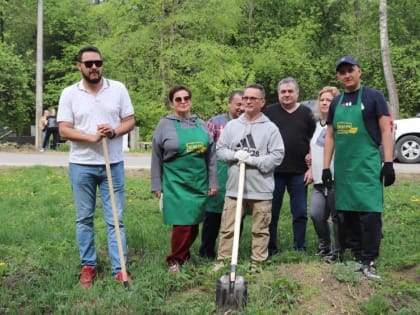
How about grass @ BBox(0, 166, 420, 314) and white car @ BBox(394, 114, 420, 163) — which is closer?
grass @ BBox(0, 166, 420, 314)

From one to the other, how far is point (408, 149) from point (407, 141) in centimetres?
21

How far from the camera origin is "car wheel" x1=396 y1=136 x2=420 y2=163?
14.8 metres

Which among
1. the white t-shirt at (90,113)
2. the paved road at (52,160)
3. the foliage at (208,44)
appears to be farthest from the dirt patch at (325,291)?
the foliage at (208,44)

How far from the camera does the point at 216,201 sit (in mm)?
5816

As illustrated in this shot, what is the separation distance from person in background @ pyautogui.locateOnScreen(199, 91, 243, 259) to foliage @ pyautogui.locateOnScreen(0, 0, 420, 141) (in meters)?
15.1

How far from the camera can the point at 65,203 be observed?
9336mm

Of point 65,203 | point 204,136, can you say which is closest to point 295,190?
point 204,136

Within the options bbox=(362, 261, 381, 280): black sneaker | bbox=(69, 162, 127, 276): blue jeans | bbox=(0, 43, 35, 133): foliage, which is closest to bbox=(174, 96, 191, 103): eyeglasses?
bbox=(69, 162, 127, 276): blue jeans

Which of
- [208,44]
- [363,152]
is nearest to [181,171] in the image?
[363,152]

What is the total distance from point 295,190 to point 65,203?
15.2 ft

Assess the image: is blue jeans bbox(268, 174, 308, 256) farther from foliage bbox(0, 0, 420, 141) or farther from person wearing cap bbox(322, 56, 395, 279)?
foliage bbox(0, 0, 420, 141)

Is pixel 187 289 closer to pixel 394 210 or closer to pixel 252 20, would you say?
pixel 394 210

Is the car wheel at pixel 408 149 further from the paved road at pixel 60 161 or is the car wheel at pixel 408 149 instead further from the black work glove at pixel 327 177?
the black work glove at pixel 327 177

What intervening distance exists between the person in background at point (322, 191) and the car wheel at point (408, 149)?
9.61 m
